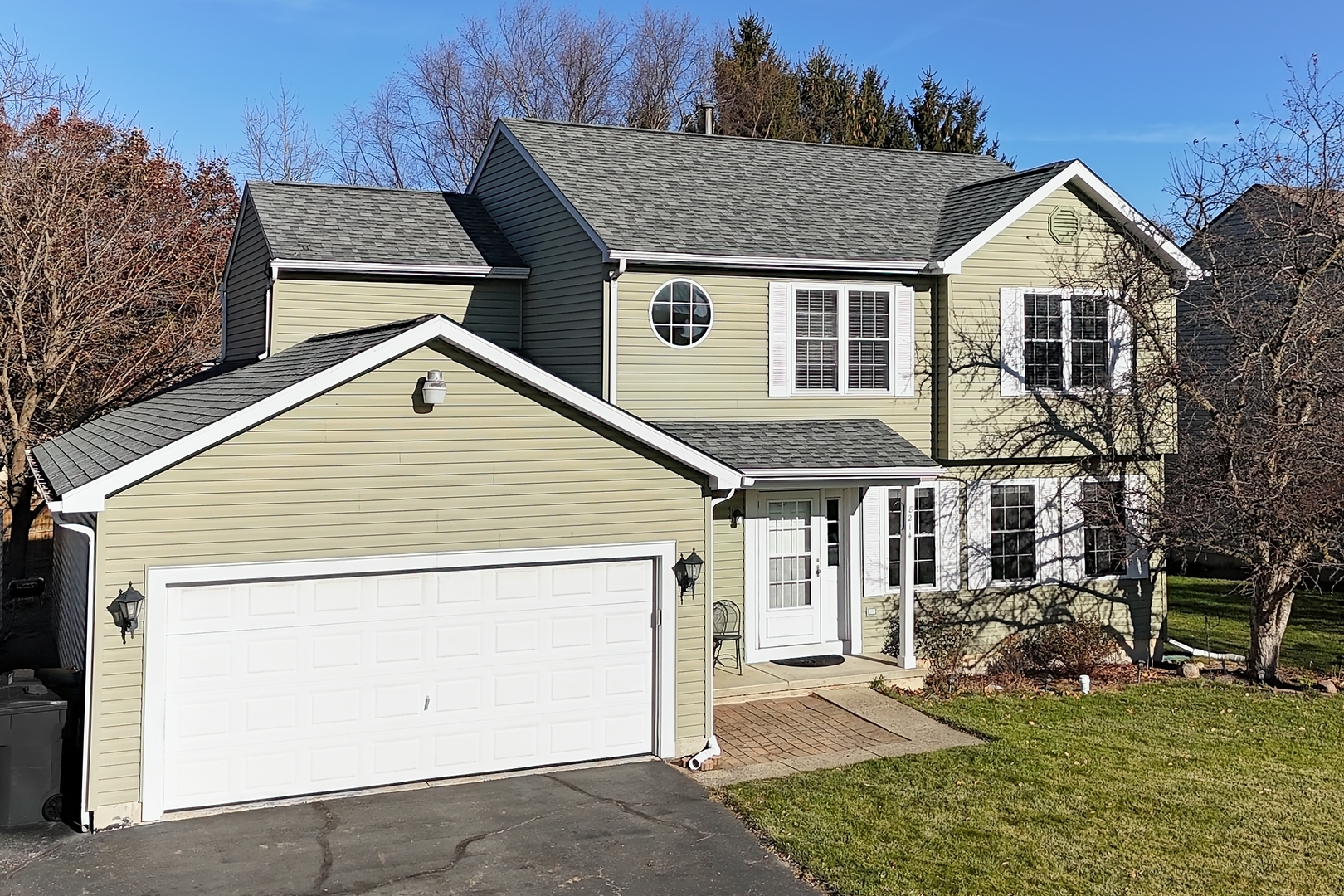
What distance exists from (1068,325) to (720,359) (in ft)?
17.0

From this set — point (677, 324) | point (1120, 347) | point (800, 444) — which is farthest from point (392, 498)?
point (1120, 347)

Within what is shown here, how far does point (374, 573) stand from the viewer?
431 inches

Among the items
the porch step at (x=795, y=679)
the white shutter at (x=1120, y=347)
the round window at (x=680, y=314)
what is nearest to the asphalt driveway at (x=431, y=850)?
the porch step at (x=795, y=679)

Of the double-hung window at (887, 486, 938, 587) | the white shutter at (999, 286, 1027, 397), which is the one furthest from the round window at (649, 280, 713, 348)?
the white shutter at (999, 286, 1027, 397)

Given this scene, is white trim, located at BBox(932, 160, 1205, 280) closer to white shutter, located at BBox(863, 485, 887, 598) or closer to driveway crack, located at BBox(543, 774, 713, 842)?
white shutter, located at BBox(863, 485, 887, 598)

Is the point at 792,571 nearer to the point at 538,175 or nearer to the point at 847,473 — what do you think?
the point at 847,473

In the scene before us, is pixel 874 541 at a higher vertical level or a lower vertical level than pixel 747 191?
lower

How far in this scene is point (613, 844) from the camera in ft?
32.1

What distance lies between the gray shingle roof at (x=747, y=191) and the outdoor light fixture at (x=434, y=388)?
15.6ft

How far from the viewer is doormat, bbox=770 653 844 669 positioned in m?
15.6

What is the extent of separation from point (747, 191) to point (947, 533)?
18.9 feet

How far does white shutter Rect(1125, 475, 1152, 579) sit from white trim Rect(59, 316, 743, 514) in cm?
766

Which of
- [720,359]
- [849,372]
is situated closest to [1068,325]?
[849,372]

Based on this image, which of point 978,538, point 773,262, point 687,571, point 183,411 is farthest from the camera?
point 978,538
